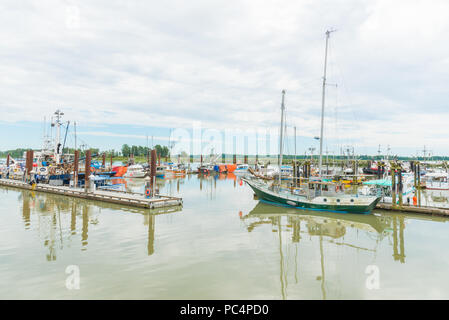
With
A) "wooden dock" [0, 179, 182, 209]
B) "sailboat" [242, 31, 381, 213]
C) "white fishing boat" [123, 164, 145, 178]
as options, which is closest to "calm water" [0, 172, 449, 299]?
"sailboat" [242, 31, 381, 213]

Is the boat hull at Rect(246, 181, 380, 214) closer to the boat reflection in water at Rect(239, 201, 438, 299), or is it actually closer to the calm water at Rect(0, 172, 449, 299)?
the boat reflection in water at Rect(239, 201, 438, 299)

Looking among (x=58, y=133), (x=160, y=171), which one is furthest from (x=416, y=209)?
(x=160, y=171)

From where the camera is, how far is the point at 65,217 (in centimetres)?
2197

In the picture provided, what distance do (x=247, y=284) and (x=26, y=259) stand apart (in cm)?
1081

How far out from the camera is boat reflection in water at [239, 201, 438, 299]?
47.0ft

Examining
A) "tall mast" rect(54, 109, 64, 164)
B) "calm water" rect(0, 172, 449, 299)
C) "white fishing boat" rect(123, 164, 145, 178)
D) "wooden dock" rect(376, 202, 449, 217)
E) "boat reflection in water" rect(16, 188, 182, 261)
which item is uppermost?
"tall mast" rect(54, 109, 64, 164)

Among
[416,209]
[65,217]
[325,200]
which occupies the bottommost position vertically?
[65,217]

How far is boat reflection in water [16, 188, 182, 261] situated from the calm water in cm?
9

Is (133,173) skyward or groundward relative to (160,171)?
groundward

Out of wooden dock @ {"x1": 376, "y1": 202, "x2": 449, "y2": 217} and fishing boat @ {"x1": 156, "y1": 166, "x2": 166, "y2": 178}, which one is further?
fishing boat @ {"x1": 156, "y1": 166, "x2": 166, "y2": 178}

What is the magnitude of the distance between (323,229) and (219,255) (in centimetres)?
957

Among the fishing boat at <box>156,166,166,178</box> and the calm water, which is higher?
the fishing boat at <box>156,166,166,178</box>

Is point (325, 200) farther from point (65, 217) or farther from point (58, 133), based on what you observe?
point (58, 133)
